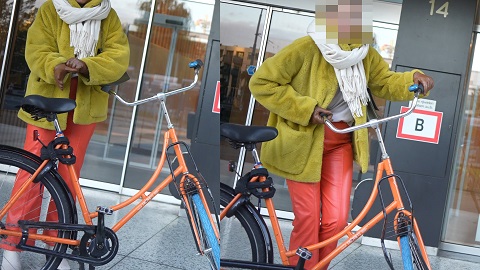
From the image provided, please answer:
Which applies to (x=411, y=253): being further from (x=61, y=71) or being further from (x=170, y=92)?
(x=61, y=71)

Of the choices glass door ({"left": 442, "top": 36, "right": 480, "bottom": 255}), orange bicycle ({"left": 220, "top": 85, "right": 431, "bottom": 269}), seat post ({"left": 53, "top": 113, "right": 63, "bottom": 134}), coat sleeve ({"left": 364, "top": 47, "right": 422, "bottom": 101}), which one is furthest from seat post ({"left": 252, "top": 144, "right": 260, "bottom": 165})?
glass door ({"left": 442, "top": 36, "right": 480, "bottom": 255})

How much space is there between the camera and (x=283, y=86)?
4.55 feet

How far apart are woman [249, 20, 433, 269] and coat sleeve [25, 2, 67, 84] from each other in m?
0.53

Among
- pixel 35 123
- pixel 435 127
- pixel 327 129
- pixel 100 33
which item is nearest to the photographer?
pixel 327 129

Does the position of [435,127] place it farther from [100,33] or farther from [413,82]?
[100,33]

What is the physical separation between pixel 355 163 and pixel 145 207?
2.02ft

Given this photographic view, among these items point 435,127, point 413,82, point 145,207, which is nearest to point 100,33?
point 145,207

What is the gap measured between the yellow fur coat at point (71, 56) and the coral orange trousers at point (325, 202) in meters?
0.53

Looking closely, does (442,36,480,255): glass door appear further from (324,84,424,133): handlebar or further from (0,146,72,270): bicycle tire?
(0,146,72,270): bicycle tire

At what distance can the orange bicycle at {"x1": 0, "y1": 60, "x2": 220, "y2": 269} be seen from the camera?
172cm

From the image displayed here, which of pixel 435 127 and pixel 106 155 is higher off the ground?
pixel 435 127

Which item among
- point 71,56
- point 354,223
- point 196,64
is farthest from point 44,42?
point 354,223

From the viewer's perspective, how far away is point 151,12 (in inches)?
67.9

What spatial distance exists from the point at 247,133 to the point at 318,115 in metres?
0.16
